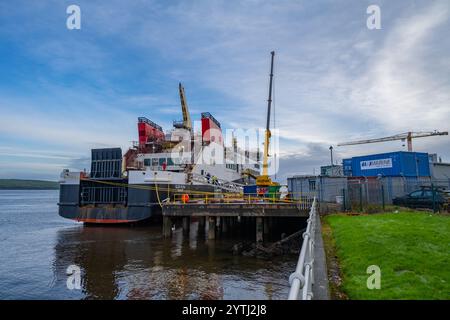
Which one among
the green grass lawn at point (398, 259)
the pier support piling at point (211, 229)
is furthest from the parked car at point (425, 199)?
the pier support piling at point (211, 229)

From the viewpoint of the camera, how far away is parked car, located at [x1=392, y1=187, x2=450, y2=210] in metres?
19.1

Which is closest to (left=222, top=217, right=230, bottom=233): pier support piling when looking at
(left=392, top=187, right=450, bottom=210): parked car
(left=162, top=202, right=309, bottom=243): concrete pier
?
(left=162, top=202, right=309, bottom=243): concrete pier

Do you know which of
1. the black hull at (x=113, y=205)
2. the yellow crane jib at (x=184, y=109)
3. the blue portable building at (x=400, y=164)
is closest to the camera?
the black hull at (x=113, y=205)

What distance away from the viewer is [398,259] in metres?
7.76

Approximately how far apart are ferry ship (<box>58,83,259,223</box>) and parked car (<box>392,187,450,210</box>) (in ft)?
56.8

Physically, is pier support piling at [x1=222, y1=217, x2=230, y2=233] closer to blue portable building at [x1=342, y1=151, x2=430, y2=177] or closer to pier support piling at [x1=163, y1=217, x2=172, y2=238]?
pier support piling at [x1=163, y1=217, x2=172, y2=238]

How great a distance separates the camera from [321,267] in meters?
7.39

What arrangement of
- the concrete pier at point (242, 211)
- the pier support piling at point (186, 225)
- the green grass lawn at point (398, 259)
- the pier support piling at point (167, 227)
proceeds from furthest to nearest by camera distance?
the pier support piling at point (186, 225) → the pier support piling at point (167, 227) → the concrete pier at point (242, 211) → the green grass lawn at point (398, 259)

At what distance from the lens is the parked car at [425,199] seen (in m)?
19.1

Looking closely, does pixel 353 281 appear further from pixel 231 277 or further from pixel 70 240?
pixel 70 240

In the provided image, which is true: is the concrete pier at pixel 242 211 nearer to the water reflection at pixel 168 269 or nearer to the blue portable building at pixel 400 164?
the water reflection at pixel 168 269

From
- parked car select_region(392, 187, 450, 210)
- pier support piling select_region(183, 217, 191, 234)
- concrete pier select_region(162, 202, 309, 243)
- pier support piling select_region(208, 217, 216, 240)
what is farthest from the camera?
pier support piling select_region(183, 217, 191, 234)

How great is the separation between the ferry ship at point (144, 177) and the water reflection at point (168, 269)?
5.87 m
